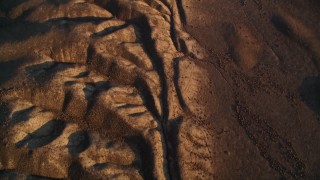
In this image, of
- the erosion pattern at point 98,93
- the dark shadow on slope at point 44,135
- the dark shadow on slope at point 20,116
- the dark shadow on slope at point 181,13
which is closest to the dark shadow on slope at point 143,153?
the erosion pattern at point 98,93

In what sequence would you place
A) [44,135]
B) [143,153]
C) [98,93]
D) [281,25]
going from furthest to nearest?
1. [281,25]
2. [98,93]
3. [143,153]
4. [44,135]

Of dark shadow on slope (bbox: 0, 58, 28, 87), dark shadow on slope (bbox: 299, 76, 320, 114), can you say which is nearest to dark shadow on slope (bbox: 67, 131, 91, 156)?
dark shadow on slope (bbox: 0, 58, 28, 87)

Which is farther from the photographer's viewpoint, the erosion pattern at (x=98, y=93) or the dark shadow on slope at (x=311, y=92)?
the dark shadow on slope at (x=311, y=92)

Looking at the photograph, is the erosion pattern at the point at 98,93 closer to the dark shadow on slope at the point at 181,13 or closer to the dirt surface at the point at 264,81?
the dark shadow on slope at the point at 181,13

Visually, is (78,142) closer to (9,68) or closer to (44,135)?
(44,135)

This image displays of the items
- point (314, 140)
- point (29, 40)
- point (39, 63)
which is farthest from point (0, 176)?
point (314, 140)

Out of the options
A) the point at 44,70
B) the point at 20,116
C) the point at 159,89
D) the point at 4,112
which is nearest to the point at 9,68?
A: the point at 44,70

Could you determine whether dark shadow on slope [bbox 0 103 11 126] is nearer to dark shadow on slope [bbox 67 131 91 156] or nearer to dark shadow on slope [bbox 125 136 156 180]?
dark shadow on slope [bbox 67 131 91 156]
